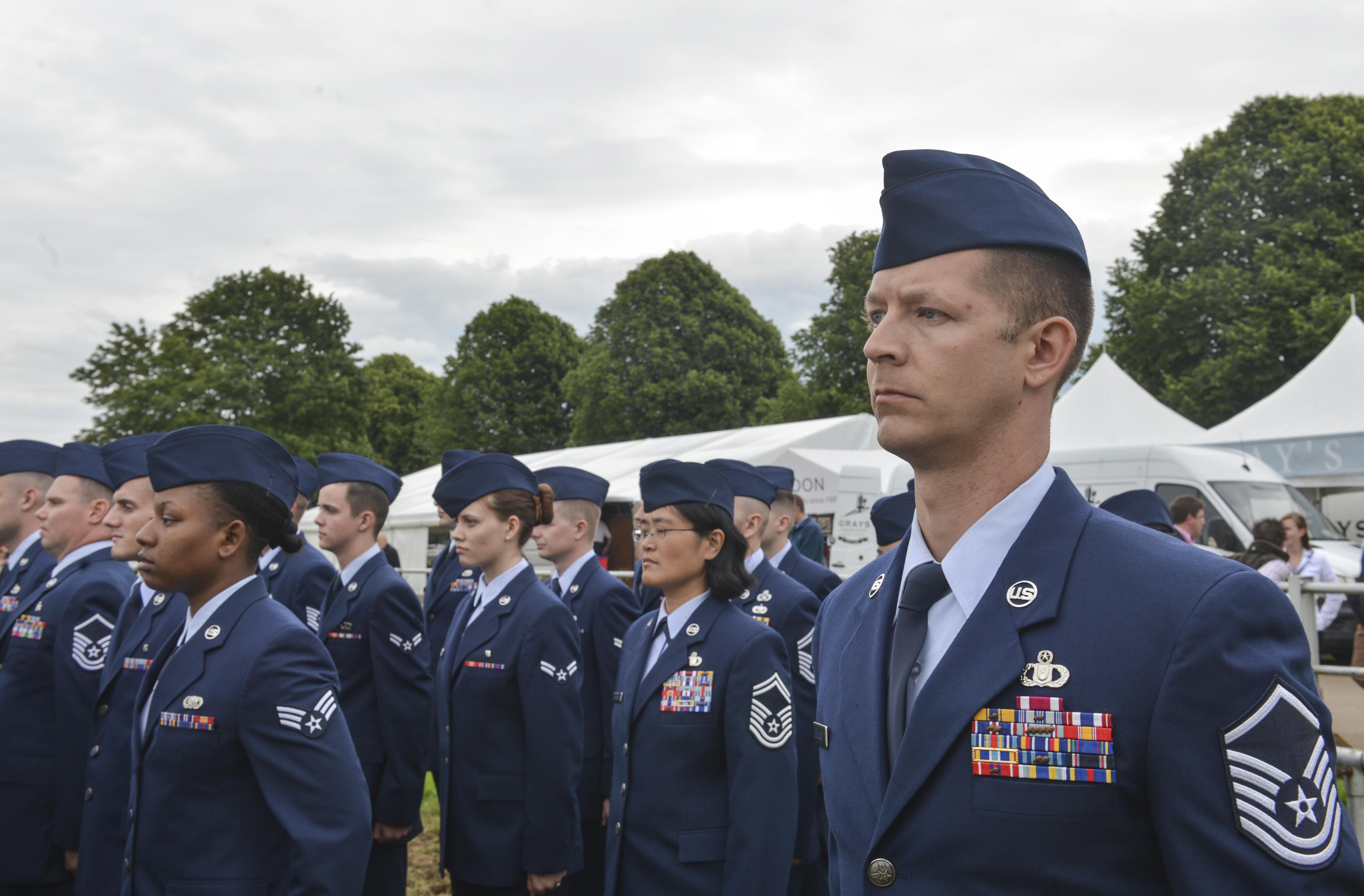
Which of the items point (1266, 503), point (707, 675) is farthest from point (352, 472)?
point (1266, 503)

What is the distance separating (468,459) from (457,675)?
1407 mm

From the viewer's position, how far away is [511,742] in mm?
4422

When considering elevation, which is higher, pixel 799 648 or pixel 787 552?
pixel 787 552

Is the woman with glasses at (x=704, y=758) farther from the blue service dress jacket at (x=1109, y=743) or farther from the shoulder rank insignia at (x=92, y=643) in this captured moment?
the shoulder rank insignia at (x=92, y=643)

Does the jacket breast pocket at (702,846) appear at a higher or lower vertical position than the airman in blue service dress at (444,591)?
lower

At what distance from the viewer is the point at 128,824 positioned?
3.12 meters

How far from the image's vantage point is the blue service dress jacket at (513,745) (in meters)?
4.21

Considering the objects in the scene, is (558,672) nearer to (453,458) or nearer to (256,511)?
(256,511)

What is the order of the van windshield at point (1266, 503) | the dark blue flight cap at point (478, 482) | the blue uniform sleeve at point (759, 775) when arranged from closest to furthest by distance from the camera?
1. the blue uniform sleeve at point (759, 775)
2. the dark blue flight cap at point (478, 482)
3. the van windshield at point (1266, 503)

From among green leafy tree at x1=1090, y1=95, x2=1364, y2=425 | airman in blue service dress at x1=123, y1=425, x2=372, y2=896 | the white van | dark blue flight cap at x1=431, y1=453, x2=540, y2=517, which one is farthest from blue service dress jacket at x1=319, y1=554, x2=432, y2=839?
green leafy tree at x1=1090, y1=95, x2=1364, y2=425

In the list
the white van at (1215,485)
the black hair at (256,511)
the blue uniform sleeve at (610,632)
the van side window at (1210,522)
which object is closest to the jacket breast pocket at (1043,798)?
the black hair at (256,511)

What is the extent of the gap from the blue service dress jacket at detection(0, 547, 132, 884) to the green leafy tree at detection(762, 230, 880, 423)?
97.7 feet

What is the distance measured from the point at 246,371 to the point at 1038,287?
35.5 meters

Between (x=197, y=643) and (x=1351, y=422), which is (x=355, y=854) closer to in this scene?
(x=197, y=643)
